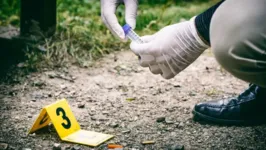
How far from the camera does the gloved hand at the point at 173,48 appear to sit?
55.7 inches

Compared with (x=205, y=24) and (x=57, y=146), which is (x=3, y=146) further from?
(x=205, y=24)

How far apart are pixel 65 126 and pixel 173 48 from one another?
1.56 ft

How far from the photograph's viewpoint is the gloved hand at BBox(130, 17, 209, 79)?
1.42 metres

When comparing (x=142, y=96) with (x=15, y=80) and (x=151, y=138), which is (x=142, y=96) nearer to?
(x=151, y=138)

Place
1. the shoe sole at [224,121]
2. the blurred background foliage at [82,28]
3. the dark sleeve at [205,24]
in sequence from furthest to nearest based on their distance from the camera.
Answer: the blurred background foliage at [82,28]
the shoe sole at [224,121]
the dark sleeve at [205,24]

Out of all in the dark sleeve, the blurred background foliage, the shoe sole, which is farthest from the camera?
the blurred background foliage

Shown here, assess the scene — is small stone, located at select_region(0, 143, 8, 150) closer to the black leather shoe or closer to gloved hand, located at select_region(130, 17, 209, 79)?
gloved hand, located at select_region(130, 17, 209, 79)

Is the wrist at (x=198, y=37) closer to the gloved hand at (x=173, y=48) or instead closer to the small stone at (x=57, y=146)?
the gloved hand at (x=173, y=48)

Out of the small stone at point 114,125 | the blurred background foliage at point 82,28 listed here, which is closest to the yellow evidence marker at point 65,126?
the small stone at point 114,125

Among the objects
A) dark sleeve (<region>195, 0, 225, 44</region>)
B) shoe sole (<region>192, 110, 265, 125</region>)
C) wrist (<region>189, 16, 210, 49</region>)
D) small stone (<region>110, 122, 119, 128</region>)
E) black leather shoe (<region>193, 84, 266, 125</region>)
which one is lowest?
small stone (<region>110, 122, 119, 128</region>)

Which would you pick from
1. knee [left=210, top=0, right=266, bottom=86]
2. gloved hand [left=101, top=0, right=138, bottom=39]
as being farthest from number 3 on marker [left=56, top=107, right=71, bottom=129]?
knee [left=210, top=0, right=266, bottom=86]

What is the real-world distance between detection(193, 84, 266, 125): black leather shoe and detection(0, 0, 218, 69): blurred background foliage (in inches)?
34.4

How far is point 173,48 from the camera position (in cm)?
144

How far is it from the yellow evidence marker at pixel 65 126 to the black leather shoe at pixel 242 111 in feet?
1.31
